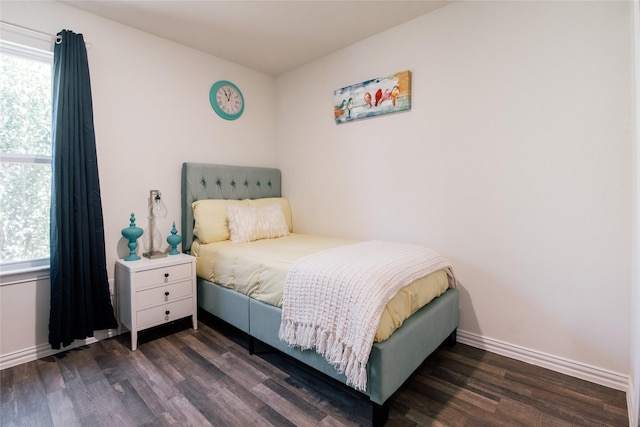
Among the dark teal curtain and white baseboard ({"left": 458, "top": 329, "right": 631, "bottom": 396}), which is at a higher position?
the dark teal curtain

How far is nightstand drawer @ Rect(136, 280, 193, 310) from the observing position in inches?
85.1

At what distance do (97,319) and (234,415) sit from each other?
136cm

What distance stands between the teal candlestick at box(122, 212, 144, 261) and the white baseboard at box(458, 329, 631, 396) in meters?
2.48

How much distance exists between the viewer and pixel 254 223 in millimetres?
2709

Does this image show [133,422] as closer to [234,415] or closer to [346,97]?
[234,415]

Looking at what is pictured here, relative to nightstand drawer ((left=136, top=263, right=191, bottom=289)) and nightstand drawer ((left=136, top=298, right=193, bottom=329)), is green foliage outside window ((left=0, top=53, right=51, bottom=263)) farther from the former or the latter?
nightstand drawer ((left=136, top=298, right=193, bottom=329))

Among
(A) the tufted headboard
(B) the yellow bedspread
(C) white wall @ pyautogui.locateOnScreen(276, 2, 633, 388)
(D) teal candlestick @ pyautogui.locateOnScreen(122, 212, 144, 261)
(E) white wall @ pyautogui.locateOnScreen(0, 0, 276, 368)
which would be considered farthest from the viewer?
(A) the tufted headboard

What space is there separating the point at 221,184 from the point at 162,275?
101cm

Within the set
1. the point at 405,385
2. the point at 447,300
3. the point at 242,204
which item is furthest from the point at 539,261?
the point at 242,204

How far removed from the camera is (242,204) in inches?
114

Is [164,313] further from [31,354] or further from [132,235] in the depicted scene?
[31,354]

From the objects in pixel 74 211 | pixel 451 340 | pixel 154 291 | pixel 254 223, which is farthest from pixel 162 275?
pixel 451 340

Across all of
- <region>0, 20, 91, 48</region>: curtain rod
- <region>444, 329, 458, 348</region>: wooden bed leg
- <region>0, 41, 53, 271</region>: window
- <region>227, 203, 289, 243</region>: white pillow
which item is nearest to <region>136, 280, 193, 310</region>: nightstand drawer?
<region>227, 203, 289, 243</region>: white pillow

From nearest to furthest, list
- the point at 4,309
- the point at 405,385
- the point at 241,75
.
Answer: the point at 405,385 → the point at 4,309 → the point at 241,75
